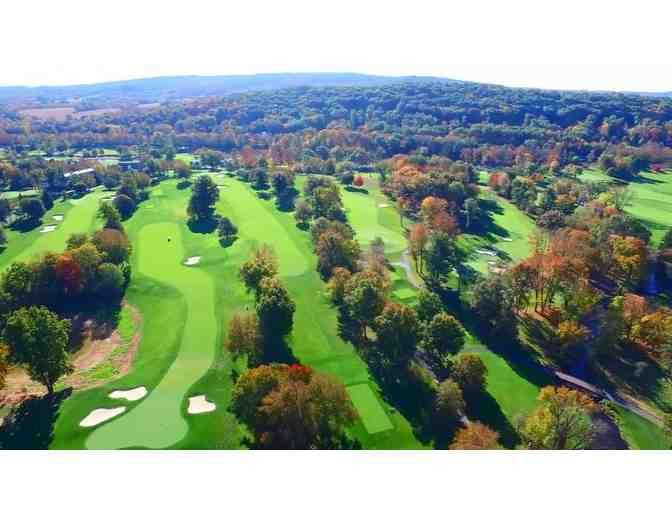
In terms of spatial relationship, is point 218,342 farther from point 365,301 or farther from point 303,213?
point 303,213

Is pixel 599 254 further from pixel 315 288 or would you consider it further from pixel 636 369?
pixel 315 288

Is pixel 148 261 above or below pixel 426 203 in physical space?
below

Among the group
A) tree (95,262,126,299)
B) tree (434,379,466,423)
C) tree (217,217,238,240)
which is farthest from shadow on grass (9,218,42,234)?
tree (434,379,466,423)

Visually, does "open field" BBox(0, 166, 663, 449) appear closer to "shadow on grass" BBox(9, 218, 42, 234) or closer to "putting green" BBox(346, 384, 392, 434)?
"putting green" BBox(346, 384, 392, 434)

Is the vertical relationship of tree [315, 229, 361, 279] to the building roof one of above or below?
below

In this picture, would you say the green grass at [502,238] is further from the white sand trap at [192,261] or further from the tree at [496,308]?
the white sand trap at [192,261]

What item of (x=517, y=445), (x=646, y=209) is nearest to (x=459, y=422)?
(x=517, y=445)

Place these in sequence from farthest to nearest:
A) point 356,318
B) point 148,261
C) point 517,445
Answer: point 148,261 → point 356,318 → point 517,445
